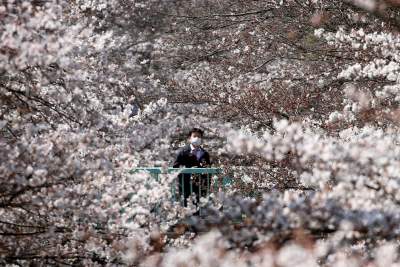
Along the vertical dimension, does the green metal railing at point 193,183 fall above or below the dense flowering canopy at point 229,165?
below

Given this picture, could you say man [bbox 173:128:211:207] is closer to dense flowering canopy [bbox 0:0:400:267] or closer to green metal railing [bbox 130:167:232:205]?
green metal railing [bbox 130:167:232:205]

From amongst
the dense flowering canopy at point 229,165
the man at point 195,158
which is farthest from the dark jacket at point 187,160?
the dense flowering canopy at point 229,165

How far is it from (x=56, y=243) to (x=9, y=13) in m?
2.40

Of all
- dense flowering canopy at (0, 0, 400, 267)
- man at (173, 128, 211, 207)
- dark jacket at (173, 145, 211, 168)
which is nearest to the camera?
dense flowering canopy at (0, 0, 400, 267)

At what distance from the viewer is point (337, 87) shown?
43.7 feet

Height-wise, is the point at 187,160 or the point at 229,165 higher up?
the point at 187,160

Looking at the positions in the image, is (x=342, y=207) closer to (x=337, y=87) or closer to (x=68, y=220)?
(x=68, y=220)

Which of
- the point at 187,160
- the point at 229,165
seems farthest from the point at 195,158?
the point at 229,165

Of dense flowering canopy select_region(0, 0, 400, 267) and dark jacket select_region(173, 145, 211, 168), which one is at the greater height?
dense flowering canopy select_region(0, 0, 400, 267)

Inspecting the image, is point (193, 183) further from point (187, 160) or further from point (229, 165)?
point (229, 165)

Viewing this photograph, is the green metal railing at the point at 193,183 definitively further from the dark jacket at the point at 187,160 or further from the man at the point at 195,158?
the dark jacket at the point at 187,160

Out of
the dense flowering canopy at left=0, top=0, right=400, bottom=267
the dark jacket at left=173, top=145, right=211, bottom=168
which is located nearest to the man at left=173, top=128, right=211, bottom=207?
the dark jacket at left=173, top=145, right=211, bottom=168

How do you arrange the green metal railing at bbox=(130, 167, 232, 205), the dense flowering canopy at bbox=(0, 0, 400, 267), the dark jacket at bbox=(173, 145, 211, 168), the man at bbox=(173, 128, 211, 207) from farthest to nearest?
the dark jacket at bbox=(173, 145, 211, 168) < the man at bbox=(173, 128, 211, 207) < the green metal railing at bbox=(130, 167, 232, 205) < the dense flowering canopy at bbox=(0, 0, 400, 267)

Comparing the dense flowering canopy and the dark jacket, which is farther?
the dark jacket
